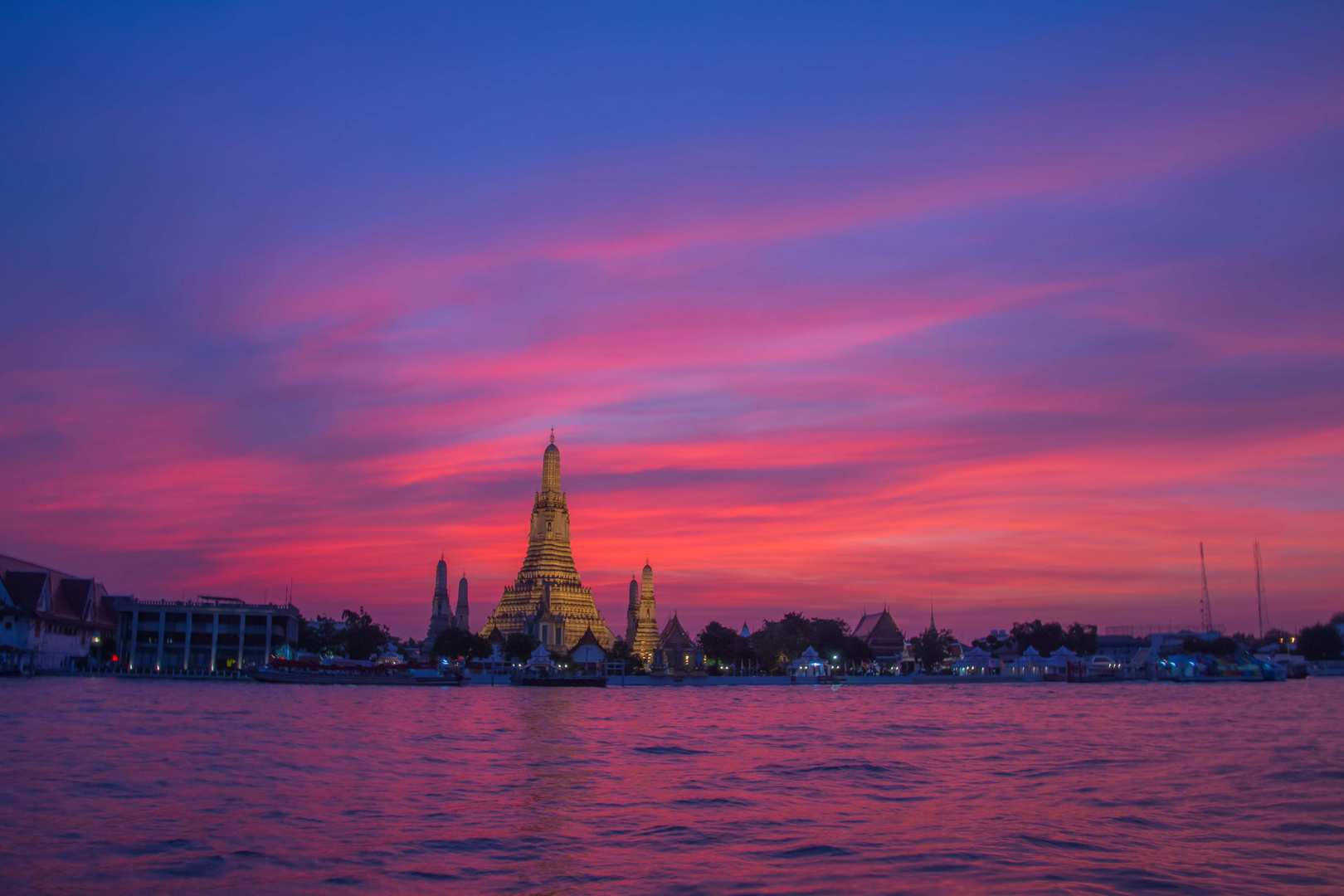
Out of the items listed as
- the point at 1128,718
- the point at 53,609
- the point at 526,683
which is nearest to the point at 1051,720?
the point at 1128,718

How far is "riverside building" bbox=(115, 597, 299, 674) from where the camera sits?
10812 centimetres

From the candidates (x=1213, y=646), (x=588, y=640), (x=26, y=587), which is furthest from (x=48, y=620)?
(x=1213, y=646)

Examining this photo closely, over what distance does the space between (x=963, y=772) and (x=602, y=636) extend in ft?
393

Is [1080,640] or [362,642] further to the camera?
[1080,640]

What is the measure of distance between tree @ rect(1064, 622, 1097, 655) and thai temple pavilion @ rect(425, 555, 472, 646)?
99.9 m

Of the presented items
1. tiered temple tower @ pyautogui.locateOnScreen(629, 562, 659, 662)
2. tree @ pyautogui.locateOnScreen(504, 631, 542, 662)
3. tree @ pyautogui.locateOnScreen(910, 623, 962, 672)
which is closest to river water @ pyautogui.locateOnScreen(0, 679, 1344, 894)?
tree @ pyautogui.locateOnScreen(504, 631, 542, 662)

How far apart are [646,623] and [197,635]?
62596 mm

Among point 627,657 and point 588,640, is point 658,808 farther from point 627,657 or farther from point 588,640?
point 588,640

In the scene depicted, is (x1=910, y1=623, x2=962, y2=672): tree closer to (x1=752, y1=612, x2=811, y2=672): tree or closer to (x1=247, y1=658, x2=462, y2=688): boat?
(x1=752, y1=612, x2=811, y2=672): tree

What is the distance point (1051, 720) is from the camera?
5178cm

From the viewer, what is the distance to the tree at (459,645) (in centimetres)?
12044

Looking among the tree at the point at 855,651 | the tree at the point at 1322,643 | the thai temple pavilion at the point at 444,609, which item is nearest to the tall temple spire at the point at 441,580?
the thai temple pavilion at the point at 444,609

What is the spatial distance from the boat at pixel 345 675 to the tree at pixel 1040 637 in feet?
331

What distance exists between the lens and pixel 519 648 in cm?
12138
